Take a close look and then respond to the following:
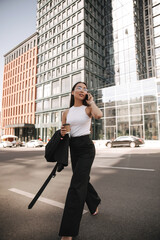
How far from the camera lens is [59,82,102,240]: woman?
1.69 meters

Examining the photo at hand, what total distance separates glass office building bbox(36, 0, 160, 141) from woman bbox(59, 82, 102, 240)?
80.7 feet

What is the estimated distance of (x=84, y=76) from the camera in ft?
103

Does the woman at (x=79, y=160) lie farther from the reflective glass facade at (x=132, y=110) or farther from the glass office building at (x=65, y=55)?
the glass office building at (x=65, y=55)

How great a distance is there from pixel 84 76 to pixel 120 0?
67.2 feet

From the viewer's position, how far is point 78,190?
1.80m

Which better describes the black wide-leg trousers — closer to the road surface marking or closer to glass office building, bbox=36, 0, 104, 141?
the road surface marking

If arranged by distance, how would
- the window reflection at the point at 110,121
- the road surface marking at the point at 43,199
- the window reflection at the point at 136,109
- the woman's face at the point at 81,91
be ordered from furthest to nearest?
the window reflection at the point at 110,121, the window reflection at the point at 136,109, the road surface marking at the point at 43,199, the woman's face at the point at 81,91

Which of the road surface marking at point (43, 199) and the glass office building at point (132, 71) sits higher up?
the glass office building at point (132, 71)

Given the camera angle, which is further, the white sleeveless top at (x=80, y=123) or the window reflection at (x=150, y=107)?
the window reflection at (x=150, y=107)

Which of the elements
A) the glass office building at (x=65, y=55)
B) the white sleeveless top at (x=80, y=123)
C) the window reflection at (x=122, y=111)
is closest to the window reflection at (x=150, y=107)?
the window reflection at (x=122, y=111)

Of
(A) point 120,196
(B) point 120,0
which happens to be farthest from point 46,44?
(A) point 120,196

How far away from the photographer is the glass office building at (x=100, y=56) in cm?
2842

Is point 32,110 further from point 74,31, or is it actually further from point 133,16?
point 133,16

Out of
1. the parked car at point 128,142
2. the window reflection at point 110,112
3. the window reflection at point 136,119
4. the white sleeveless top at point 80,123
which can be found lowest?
the parked car at point 128,142
